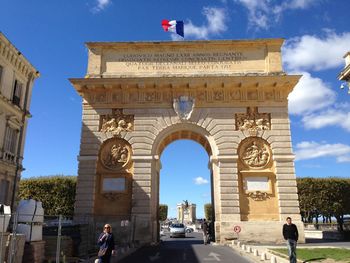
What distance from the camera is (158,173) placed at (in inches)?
960

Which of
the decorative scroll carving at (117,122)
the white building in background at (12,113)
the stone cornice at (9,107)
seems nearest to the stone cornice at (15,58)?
the white building in background at (12,113)

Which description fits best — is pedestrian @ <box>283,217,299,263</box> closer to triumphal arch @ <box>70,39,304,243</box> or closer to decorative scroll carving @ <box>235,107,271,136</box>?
triumphal arch @ <box>70,39,304,243</box>

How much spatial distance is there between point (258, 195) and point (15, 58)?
738 inches

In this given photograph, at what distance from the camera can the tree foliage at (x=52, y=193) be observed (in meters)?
38.5

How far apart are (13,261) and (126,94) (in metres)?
15.6

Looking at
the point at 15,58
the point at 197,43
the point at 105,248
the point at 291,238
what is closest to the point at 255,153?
the point at 197,43

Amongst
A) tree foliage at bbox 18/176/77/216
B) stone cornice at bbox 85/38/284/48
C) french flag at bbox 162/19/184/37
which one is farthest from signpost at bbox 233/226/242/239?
tree foliage at bbox 18/176/77/216

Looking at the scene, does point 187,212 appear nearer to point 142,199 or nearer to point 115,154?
point 115,154

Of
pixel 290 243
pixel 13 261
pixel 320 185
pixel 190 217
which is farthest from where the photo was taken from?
pixel 190 217

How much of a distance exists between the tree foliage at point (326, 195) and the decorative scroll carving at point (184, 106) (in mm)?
22091

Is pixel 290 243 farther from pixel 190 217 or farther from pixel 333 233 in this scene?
pixel 190 217

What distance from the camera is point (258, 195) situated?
21.6m

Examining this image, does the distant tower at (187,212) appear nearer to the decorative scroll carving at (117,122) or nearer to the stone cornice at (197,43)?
the decorative scroll carving at (117,122)

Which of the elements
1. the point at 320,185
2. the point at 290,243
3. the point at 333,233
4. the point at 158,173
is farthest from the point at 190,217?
the point at 290,243
